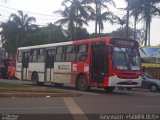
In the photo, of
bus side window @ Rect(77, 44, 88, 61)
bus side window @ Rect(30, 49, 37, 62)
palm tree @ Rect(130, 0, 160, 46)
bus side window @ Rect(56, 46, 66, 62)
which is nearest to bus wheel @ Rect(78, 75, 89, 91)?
bus side window @ Rect(77, 44, 88, 61)

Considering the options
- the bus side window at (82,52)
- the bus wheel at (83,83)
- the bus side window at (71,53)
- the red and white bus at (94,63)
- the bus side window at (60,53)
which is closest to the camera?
the red and white bus at (94,63)

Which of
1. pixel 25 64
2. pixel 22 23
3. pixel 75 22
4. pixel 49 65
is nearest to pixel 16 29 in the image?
pixel 22 23

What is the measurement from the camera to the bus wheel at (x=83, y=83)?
2486cm

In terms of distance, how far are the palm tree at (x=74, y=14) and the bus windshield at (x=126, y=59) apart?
35244mm

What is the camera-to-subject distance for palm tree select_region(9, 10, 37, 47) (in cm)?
7894

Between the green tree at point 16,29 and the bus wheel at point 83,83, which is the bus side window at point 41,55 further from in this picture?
the green tree at point 16,29

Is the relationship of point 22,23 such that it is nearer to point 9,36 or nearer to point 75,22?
point 9,36

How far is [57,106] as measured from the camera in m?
15.9

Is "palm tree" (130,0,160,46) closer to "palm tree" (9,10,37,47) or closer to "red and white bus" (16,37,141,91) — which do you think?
"red and white bus" (16,37,141,91)

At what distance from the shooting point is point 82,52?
2539 cm

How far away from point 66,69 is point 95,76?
3.28 metres

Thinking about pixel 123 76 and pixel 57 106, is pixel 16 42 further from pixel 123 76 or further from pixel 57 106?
pixel 57 106

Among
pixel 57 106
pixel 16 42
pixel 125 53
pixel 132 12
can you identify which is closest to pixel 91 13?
pixel 132 12

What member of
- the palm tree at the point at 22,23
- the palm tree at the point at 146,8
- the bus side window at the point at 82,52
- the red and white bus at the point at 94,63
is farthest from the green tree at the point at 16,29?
the bus side window at the point at 82,52
